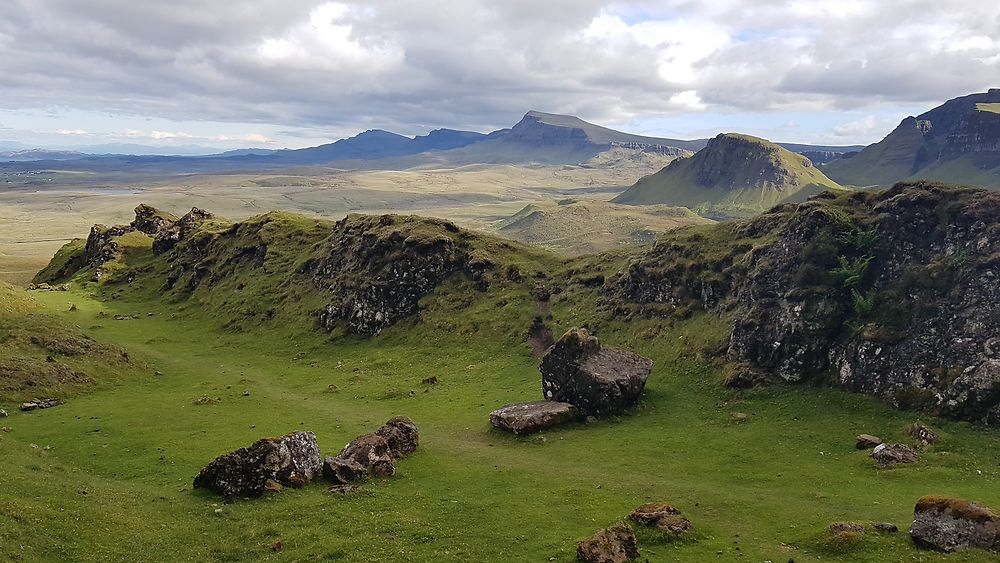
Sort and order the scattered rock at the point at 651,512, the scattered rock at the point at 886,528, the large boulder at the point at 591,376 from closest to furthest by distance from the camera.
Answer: the scattered rock at the point at 886,528 < the scattered rock at the point at 651,512 < the large boulder at the point at 591,376

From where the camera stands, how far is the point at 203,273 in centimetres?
11575

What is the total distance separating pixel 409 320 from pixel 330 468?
160 feet

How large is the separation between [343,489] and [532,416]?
1716 centimetres

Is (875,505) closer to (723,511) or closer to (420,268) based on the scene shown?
(723,511)

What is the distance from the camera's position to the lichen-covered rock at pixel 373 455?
127 feet

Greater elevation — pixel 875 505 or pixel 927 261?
pixel 927 261

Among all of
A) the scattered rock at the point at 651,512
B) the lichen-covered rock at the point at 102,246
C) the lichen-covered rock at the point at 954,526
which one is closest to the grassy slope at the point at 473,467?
the lichen-covered rock at the point at 954,526

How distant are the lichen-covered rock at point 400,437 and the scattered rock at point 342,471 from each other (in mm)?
3454

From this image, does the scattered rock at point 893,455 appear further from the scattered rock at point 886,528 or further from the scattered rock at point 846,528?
the scattered rock at point 846,528

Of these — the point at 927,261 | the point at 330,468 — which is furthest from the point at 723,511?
the point at 927,261

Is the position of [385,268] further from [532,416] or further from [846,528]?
[846,528]

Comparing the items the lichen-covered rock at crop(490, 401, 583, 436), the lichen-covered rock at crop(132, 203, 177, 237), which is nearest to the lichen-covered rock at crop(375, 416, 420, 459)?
the lichen-covered rock at crop(490, 401, 583, 436)

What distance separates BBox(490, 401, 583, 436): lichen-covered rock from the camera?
47500 millimetres

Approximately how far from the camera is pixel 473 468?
40.3 m
